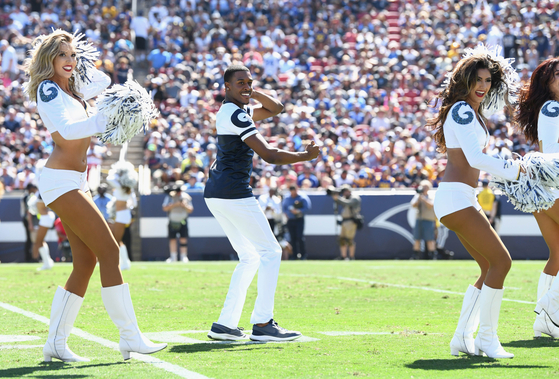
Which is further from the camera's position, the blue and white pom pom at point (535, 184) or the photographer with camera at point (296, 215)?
the photographer with camera at point (296, 215)

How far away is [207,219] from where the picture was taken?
18.2 m

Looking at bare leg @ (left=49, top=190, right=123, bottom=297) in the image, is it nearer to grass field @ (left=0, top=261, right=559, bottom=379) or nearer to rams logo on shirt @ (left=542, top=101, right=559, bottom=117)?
grass field @ (left=0, top=261, right=559, bottom=379)

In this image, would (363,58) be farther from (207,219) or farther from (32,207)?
(32,207)

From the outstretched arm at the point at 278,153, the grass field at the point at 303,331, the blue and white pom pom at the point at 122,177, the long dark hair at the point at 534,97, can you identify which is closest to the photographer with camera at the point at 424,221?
the grass field at the point at 303,331

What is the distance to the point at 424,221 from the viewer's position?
17438mm

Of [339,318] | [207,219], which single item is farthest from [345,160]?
[339,318]

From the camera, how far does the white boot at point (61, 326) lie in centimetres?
521

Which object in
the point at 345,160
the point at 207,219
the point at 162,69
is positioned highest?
the point at 162,69

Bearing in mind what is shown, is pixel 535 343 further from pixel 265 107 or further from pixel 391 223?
pixel 391 223

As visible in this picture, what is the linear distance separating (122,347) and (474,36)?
22212 millimetres

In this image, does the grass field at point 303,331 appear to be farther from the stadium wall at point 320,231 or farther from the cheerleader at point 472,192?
the stadium wall at point 320,231

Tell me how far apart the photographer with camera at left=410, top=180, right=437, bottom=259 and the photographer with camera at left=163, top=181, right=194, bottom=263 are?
5276mm

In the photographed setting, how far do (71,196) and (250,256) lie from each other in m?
1.72

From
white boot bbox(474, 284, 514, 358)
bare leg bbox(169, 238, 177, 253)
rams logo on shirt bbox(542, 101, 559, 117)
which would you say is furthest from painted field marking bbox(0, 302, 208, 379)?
bare leg bbox(169, 238, 177, 253)
